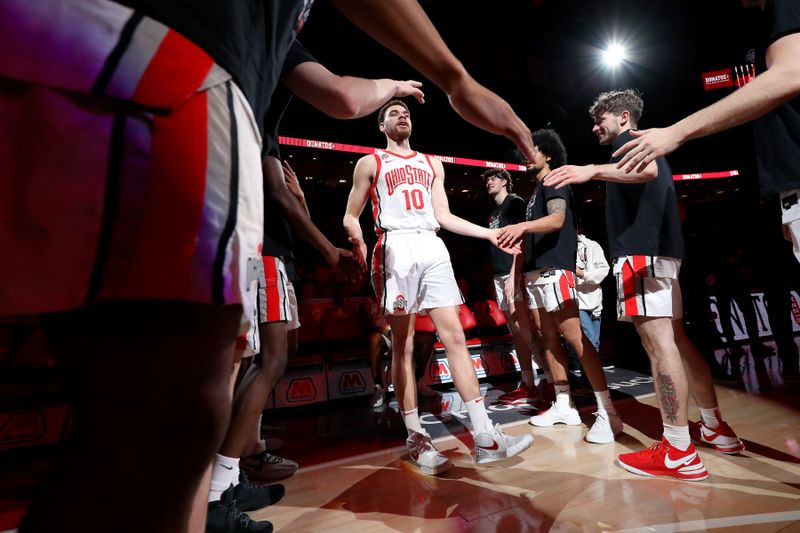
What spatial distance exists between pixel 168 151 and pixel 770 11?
8.06 feet

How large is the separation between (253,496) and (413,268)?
159 centimetres

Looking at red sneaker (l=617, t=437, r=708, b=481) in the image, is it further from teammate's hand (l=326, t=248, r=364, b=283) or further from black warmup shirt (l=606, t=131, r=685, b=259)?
teammate's hand (l=326, t=248, r=364, b=283)

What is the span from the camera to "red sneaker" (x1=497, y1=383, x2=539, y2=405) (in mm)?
4324

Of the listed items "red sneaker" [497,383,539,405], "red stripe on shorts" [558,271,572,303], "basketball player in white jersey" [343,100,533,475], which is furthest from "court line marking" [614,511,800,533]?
"red sneaker" [497,383,539,405]

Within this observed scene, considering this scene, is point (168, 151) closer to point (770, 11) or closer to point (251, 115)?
point (251, 115)

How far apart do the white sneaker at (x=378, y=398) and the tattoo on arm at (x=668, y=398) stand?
304cm

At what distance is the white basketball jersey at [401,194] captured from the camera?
3.02 m

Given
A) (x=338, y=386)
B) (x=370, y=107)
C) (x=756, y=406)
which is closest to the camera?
(x=370, y=107)

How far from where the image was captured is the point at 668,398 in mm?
2348


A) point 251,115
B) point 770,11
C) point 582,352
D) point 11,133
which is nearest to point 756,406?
point 582,352

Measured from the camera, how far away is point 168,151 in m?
0.48

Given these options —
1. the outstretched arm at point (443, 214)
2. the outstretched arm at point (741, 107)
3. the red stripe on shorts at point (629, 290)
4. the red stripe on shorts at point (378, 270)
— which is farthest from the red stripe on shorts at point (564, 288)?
the outstretched arm at point (741, 107)

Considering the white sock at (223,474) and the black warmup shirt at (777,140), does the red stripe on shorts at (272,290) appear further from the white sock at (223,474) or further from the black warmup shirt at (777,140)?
the black warmup shirt at (777,140)

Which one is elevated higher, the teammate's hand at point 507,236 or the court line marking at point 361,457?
the teammate's hand at point 507,236
